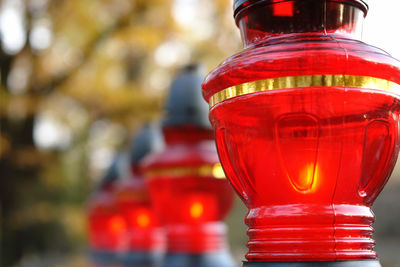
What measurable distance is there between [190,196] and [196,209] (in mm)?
72

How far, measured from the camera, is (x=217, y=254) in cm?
246

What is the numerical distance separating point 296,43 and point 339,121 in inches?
6.4

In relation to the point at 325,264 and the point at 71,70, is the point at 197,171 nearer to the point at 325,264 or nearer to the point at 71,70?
the point at 325,264

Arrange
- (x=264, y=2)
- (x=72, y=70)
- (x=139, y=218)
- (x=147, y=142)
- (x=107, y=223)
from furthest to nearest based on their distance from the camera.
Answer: (x=72, y=70) → (x=107, y=223) → (x=147, y=142) → (x=139, y=218) → (x=264, y=2)

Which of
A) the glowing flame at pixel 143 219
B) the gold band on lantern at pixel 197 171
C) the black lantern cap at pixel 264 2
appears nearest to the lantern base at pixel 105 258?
the glowing flame at pixel 143 219

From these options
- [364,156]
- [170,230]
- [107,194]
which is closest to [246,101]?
[364,156]

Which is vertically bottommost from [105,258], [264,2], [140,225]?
[105,258]

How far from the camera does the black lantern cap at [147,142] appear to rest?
139 inches

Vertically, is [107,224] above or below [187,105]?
below

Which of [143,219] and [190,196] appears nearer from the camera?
[190,196]

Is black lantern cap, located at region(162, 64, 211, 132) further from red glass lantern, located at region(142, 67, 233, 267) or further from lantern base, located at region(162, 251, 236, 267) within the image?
lantern base, located at region(162, 251, 236, 267)

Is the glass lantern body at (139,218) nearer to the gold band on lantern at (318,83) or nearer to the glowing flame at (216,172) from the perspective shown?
the glowing flame at (216,172)

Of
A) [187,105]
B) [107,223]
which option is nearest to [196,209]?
[187,105]

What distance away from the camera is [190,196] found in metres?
2.38
